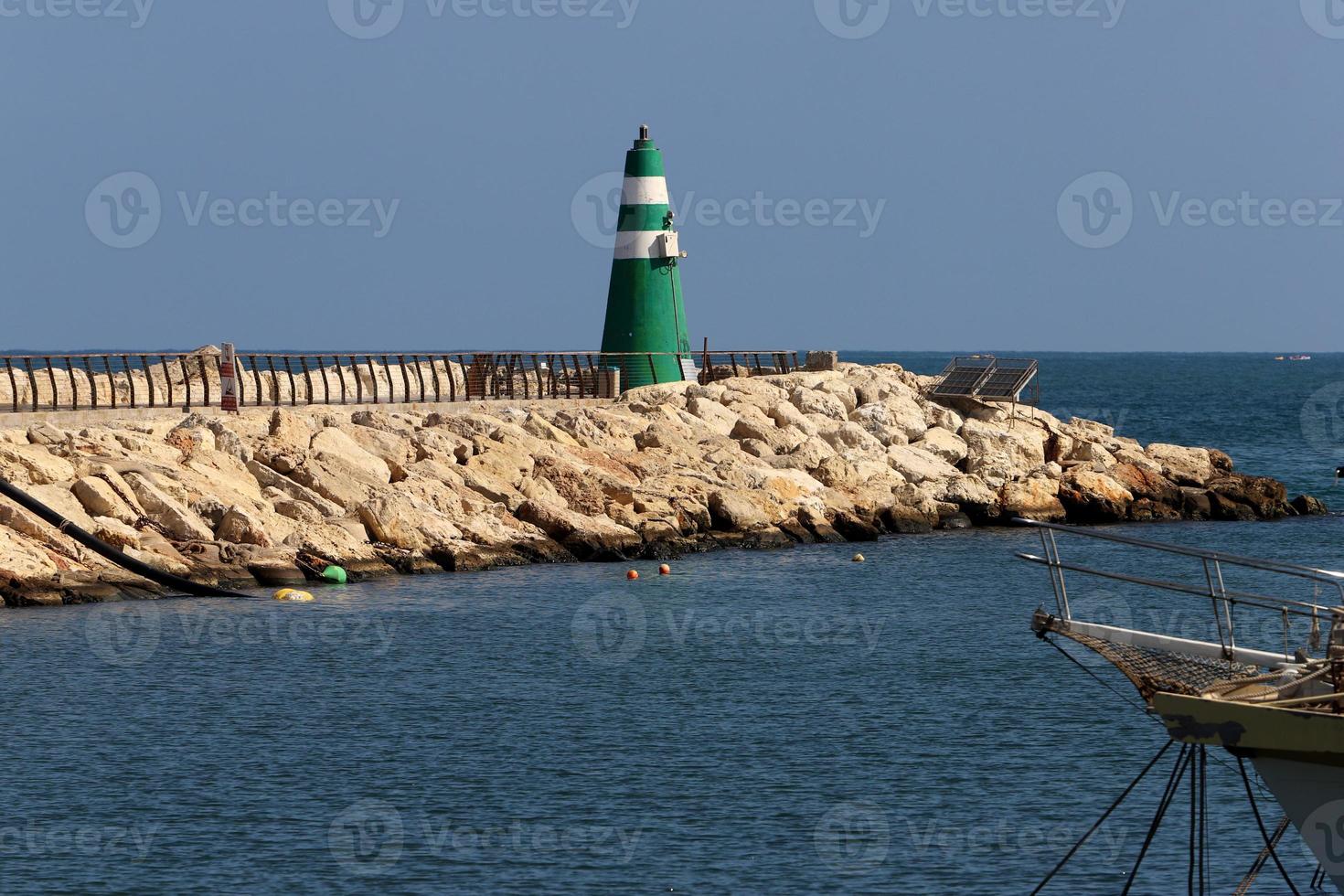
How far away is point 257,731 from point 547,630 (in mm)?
7361

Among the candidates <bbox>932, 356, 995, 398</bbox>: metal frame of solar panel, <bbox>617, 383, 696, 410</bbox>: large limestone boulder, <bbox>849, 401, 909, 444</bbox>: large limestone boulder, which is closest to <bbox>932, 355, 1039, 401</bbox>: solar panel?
<bbox>932, 356, 995, 398</bbox>: metal frame of solar panel

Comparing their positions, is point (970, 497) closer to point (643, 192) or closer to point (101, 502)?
point (643, 192)

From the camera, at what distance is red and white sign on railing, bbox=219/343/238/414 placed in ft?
128

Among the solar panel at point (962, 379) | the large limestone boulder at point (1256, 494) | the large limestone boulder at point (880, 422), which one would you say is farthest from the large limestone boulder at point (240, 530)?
the large limestone boulder at point (1256, 494)

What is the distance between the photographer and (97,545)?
92.6 feet

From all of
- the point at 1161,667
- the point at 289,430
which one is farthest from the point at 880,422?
the point at 1161,667

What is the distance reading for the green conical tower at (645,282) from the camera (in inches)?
1821

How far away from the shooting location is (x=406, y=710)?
22.5 metres

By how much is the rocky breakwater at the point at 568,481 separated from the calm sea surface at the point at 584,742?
4.56ft

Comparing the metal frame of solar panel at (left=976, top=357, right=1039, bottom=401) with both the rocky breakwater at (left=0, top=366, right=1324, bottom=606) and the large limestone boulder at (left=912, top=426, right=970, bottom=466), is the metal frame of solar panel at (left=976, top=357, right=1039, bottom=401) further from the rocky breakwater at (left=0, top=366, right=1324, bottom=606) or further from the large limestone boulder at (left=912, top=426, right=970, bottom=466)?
the large limestone boulder at (left=912, top=426, right=970, bottom=466)

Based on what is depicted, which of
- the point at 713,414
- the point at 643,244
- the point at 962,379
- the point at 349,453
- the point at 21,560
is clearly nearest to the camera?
the point at 21,560

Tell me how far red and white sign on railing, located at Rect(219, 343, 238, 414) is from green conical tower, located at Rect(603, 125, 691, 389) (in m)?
11.0

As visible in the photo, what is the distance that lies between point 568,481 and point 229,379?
8.59m

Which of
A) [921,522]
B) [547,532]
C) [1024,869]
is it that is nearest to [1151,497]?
[921,522]
